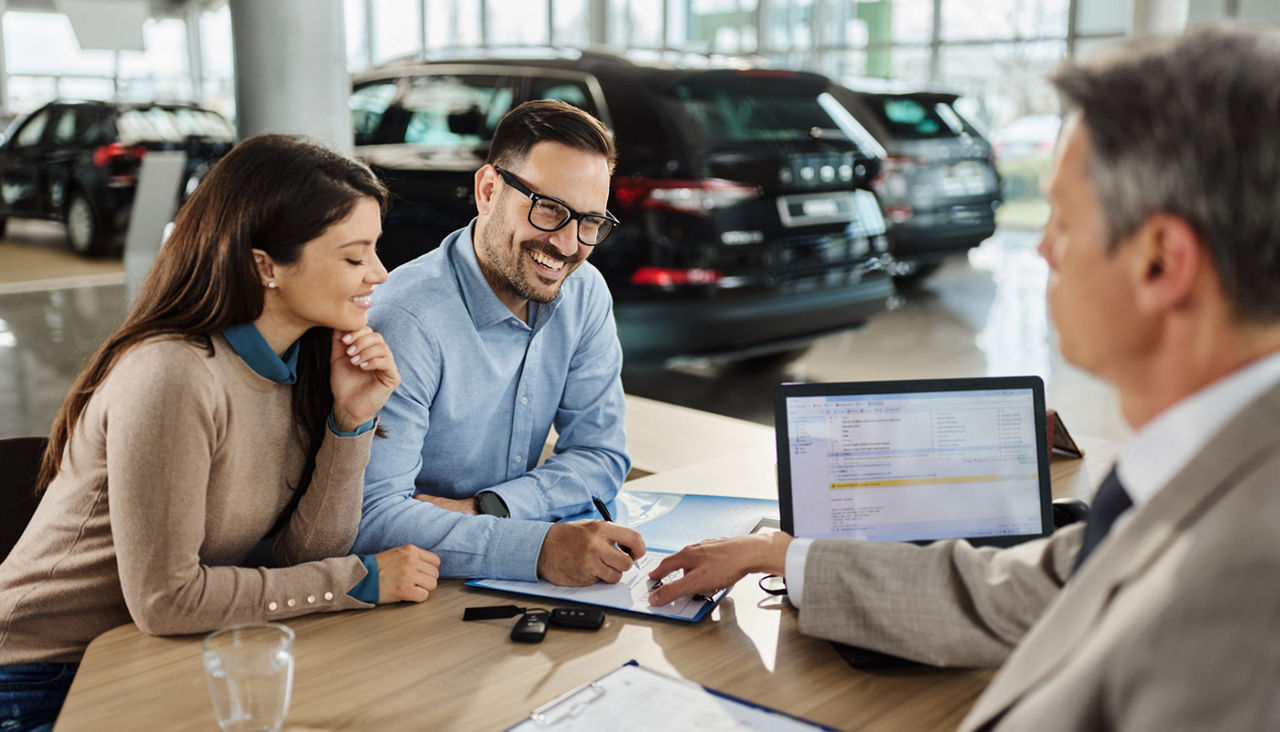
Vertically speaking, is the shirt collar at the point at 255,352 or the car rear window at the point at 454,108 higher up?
the car rear window at the point at 454,108

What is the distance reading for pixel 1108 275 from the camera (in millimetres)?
771

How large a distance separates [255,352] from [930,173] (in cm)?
596

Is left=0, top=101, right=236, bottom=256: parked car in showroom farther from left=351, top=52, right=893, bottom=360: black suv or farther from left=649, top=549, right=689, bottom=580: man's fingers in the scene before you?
left=649, top=549, right=689, bottom=580: man's fingers

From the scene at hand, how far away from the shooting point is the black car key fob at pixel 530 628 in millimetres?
1348

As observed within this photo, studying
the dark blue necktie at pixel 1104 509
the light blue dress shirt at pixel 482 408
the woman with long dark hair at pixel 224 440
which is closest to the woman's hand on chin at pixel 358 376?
the woman with long dark hair at pixel 224 440

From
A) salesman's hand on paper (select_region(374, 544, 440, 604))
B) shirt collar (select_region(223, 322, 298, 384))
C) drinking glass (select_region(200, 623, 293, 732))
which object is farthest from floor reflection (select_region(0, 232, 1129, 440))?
drinking glass (select_region(200, 623, 293, 732))

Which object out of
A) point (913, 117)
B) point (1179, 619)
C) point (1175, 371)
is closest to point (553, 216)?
point (1175, 371)

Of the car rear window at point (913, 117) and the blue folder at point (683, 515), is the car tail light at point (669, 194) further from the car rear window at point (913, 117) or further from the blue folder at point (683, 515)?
the car rear window at point (913, 117)

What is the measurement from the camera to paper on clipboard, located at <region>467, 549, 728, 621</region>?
1.43 meters

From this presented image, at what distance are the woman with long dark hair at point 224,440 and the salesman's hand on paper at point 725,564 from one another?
35 cm

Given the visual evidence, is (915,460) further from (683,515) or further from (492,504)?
(492,504)

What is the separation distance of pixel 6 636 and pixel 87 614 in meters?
0.10

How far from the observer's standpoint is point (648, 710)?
1179 millimetres

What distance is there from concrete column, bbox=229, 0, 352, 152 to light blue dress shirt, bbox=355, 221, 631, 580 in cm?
206
